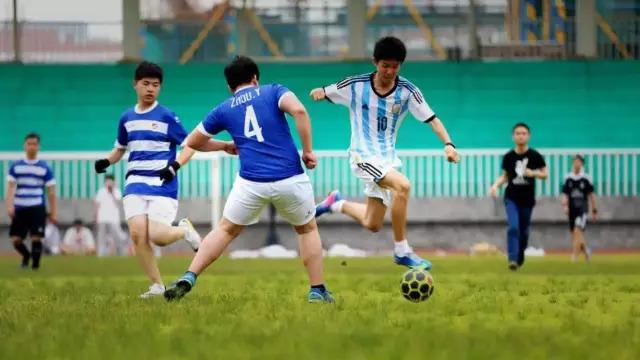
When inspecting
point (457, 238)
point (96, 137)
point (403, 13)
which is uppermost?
point (403, 13)

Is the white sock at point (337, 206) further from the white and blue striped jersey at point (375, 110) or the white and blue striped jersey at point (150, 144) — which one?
the white and blue striped jersey at point (150, 144)

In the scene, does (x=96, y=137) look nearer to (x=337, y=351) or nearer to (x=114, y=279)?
(x=114, y=279)

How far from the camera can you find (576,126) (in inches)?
1286

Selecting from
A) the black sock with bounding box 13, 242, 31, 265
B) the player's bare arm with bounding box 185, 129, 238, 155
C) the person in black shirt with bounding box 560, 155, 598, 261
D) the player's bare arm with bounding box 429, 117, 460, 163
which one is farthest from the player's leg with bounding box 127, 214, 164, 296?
the person in black shirt with bounding box 560, 155, 598, 261

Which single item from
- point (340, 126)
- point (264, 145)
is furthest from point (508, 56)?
point (264, 145)

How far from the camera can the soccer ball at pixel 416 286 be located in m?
11.0

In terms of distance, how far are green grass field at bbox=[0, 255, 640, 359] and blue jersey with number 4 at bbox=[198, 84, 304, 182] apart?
3.37 ft

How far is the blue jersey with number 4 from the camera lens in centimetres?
1070

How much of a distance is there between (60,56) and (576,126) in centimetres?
1205

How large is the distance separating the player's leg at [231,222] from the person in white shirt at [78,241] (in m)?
19.4

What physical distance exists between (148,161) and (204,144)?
1290 mm

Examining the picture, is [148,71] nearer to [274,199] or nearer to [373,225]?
[274,199]

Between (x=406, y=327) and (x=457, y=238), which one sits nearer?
(x=406, y=327)

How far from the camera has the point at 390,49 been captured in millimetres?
12352
